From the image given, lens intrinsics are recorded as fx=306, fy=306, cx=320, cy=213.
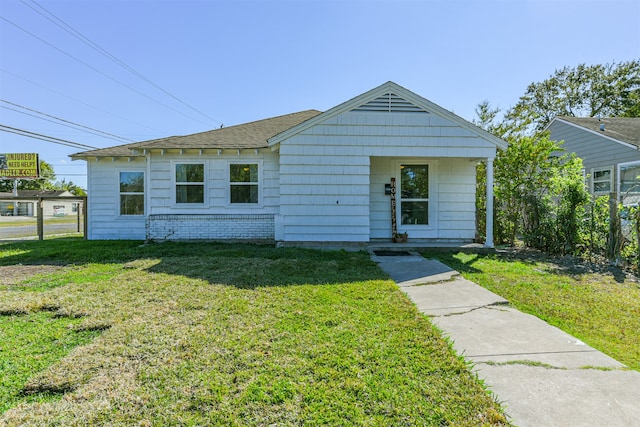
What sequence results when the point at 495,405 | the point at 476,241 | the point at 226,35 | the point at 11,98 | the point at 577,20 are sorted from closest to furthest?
the point at 495,405, the point at 476,241, the point at 577,20, the point at 226,35, the point at 11,98

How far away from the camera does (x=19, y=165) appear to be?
25.5m

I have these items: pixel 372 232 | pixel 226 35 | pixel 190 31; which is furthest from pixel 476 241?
pixel 190 31

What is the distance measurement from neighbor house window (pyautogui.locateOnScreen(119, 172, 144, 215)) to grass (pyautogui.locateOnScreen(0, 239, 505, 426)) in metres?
Result: 5.43

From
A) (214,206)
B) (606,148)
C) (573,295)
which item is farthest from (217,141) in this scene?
(606,148)

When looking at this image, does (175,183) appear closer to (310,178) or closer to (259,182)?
(259,182)

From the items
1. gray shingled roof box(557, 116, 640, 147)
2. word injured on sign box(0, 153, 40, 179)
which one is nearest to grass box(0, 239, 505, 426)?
gray shingled roof box(557, 116, 640, 147)

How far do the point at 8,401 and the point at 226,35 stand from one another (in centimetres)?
1433

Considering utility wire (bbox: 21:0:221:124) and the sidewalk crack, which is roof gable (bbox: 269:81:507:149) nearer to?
the sidewalk crack

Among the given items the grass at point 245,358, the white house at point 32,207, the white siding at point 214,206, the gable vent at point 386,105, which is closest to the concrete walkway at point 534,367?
the grass at point 245,358

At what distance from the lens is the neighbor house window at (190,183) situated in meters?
9.45

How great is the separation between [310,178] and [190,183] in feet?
13.2

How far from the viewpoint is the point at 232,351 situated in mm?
2756

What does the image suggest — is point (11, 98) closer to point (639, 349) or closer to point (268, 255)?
point (268, 255)

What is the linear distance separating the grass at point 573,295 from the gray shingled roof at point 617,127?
26.3 ft
